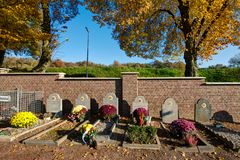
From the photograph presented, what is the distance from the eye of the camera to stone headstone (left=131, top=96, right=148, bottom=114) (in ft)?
54.8

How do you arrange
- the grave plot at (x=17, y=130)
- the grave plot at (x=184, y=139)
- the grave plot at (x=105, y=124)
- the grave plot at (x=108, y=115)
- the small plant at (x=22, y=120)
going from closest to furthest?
the grave plot at (x=184, y=139) → the grave plot at (x=105, y=124) → the grave plot at (x=17, y=130) → the small plant at (x=22, y=120) → the grave plot at (x=108, y=115)

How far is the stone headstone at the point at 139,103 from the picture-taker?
54.8 feet

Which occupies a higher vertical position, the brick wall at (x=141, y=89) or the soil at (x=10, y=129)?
the brick wall at (x=141, y=89)

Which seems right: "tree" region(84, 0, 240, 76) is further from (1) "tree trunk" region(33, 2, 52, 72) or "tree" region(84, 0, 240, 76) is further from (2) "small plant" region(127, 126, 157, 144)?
(2) "small plant" region(127, 126, 157, 144)

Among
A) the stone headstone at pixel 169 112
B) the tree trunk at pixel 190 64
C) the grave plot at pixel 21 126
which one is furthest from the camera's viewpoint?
the tree trunk at pixel 190 64

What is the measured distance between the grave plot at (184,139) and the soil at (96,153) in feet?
0.83

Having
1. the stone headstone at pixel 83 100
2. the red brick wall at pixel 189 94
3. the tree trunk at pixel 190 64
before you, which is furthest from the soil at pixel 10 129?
the tree trunk at pixel 190 64

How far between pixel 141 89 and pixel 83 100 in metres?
3.91

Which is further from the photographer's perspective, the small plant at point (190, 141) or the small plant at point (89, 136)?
the small plant at point (89, 136)

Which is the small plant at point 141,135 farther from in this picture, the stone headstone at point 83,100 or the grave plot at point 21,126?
the stone headstone at point 83,100

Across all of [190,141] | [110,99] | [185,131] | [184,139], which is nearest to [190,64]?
[110,99]

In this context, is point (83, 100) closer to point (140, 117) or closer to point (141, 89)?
point (141, 89)

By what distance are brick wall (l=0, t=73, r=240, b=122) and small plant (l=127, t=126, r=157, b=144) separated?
7.28 m

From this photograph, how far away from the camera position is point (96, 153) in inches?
361
